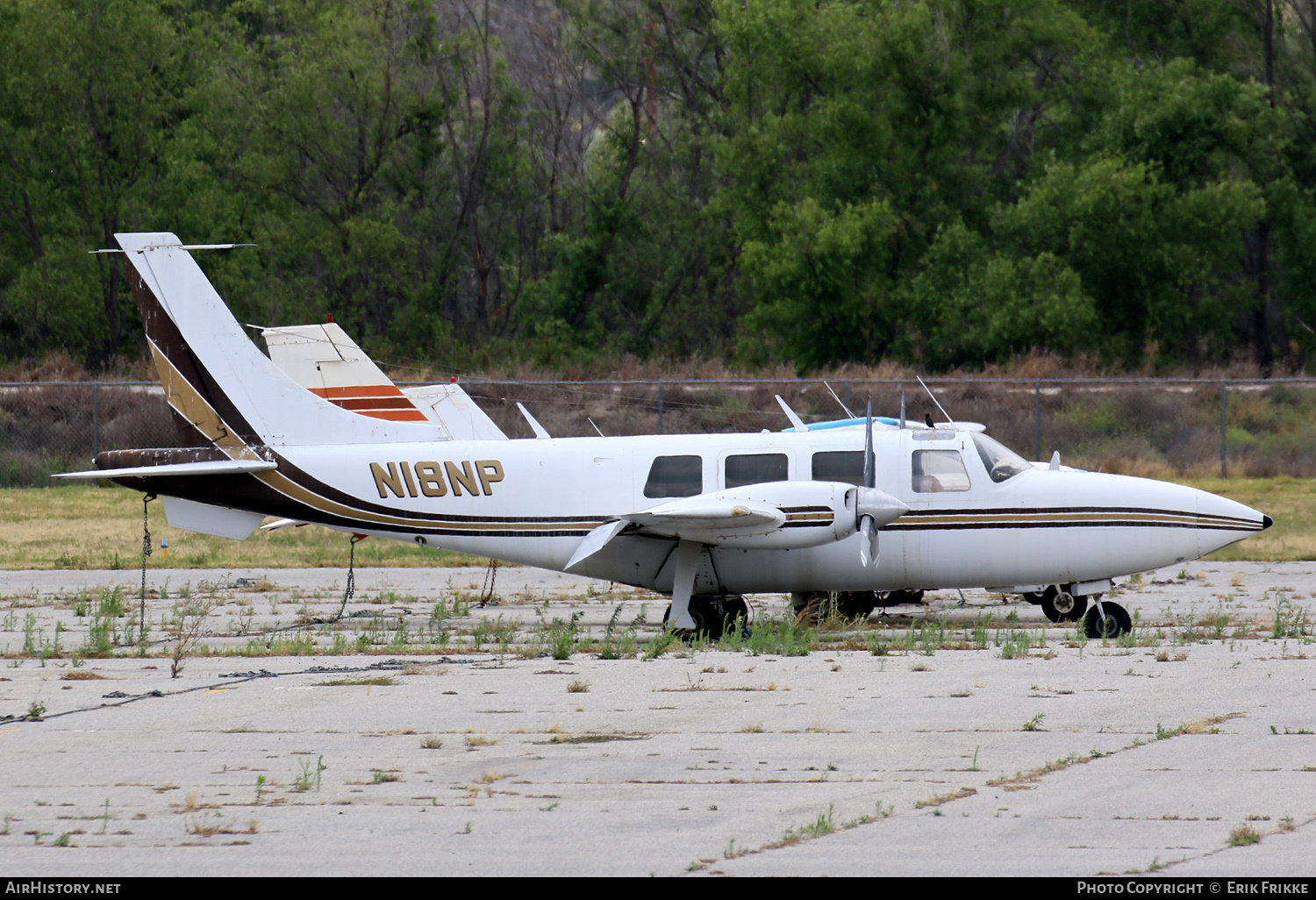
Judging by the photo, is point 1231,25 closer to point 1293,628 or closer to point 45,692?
point 1293,628

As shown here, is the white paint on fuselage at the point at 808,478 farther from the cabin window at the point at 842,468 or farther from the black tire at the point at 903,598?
the black tire at the point at 903,598

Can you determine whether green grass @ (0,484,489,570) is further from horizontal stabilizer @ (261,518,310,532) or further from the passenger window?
the passenger window

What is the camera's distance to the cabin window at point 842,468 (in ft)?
54.9

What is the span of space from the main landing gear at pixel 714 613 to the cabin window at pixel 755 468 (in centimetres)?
138

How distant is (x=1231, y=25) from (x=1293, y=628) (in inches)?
1537

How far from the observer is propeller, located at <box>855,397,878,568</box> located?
15.5 meters

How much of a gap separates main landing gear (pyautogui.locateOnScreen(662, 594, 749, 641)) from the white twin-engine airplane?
0.03 metres

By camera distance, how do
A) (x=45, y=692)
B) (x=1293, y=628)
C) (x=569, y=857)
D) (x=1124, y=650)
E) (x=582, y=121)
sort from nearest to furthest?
(x=569, y=857), (x=45, y=692), (x=1124, y=650), (x=1293, y=628), (x=582, y=121)

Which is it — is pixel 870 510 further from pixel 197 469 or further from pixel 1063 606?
pixel 197 469

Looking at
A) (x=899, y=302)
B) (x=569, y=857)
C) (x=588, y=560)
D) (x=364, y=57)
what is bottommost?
(x=569, y=857)

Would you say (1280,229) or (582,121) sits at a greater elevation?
(582,121)

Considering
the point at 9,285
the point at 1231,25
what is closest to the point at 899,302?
the point at 1231,25

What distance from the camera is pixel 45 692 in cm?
1258

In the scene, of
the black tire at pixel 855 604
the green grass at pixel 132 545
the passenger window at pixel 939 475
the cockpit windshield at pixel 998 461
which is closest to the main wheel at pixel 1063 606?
the cockpit windshield at pixel 998 461
